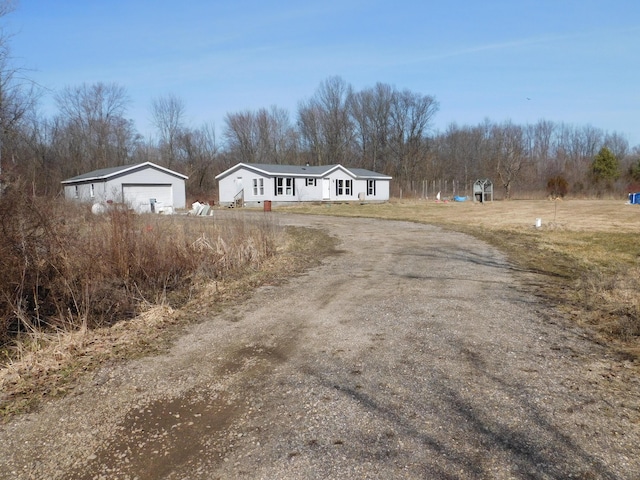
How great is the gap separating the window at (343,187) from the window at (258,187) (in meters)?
6.82

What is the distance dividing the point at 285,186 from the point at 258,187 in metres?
1.97

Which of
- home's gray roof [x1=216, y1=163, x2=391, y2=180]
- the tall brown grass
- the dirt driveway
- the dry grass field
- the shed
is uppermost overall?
home's gray roof [x1=216, y1=163, x2=391, y2=180]

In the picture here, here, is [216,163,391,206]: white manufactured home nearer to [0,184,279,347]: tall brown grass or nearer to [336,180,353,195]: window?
[336,180,353,195]: window

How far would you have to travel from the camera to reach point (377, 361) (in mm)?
4453

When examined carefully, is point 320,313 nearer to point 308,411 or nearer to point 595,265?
point 308,411

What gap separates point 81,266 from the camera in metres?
6.20

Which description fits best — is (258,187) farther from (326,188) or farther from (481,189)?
(481,189)

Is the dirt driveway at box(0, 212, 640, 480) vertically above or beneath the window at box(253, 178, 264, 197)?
beneath

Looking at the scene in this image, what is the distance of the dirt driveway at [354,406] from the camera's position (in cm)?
288

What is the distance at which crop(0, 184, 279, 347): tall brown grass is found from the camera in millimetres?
5391

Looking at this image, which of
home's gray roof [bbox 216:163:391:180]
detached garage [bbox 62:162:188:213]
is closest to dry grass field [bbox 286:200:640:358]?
home's gray roof [bbox 216:163:391:180]

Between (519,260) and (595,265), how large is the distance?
4.67 ft

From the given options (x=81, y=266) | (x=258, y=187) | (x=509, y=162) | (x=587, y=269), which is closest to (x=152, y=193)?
(x=258, y=187)

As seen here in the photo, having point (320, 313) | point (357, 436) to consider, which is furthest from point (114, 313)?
point (357, 436)
